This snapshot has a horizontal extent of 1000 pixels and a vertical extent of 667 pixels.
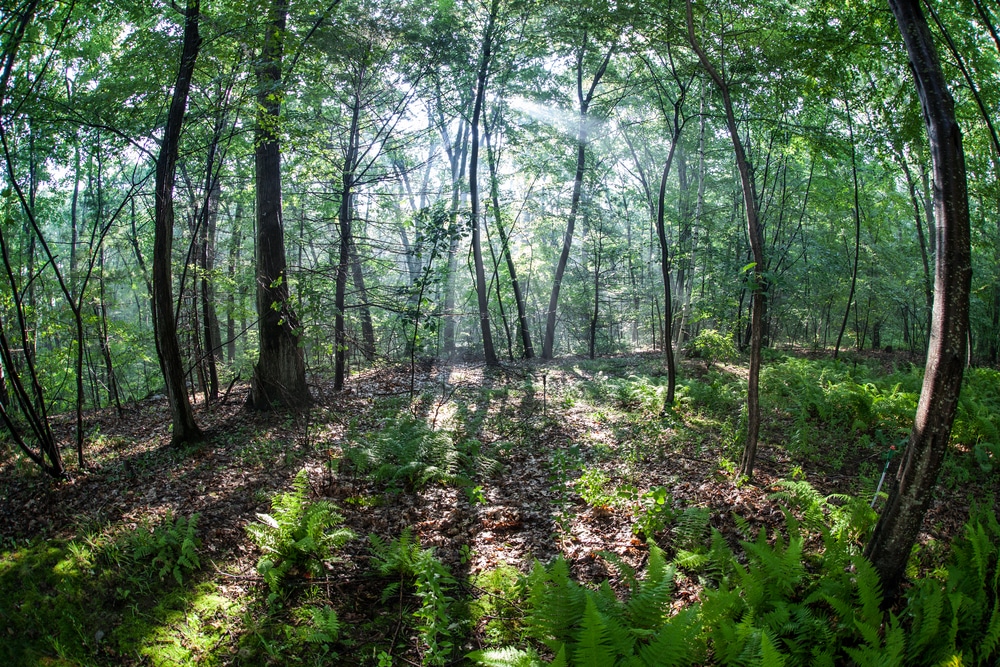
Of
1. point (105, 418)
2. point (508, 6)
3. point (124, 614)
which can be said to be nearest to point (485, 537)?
point (124, 614)

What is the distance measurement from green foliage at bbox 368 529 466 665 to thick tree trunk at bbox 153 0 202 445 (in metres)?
4.37

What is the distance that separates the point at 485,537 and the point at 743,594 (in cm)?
224

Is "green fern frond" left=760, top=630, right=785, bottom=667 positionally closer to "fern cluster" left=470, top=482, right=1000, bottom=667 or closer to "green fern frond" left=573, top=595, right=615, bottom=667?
"fern cluster" left=470, top=482, right=1000, bottom=667

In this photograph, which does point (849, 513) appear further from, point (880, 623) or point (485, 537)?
point (485, 537)

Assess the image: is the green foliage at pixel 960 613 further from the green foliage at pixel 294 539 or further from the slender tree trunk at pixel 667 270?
the slender tree trunk at pixel 667 270

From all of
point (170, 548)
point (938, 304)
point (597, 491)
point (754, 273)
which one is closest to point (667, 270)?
point (754, 273)

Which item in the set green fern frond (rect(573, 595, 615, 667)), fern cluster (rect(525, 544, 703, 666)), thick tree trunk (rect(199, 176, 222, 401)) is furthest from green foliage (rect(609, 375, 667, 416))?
thick tree trunk (rect(199, 176, 222, 401))

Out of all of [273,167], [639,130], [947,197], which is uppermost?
[639,130]

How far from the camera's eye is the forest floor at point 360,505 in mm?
3506

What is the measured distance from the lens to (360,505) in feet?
17.7

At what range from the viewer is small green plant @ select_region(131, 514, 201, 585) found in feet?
13.2

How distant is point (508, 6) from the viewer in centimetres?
1229

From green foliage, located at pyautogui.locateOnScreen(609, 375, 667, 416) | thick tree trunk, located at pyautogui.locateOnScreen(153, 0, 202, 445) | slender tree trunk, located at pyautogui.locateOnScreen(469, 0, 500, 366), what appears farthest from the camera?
slender tree trunk, located at pyautogui.locateOnScreen(469, 0, 500, 366)

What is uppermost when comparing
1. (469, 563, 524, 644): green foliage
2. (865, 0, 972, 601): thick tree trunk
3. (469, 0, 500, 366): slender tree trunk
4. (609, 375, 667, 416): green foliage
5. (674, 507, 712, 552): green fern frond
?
(469, 0, 500, 366): slender tree trunk
